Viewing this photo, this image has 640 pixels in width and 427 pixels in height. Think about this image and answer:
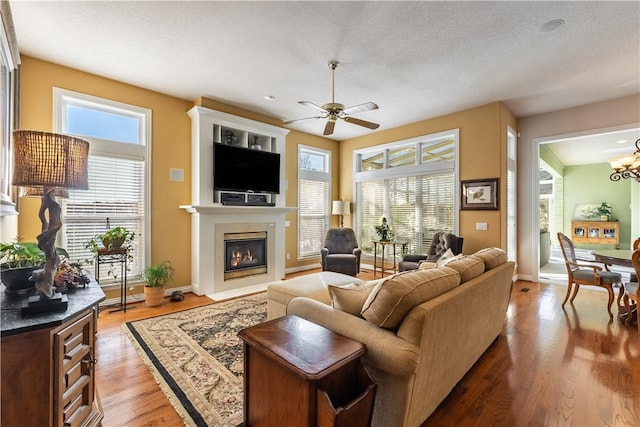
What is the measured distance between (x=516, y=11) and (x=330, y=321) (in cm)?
298

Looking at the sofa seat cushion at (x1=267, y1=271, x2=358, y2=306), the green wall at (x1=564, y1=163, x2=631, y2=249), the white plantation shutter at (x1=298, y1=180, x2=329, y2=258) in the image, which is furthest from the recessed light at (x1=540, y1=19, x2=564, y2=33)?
the green wall at (x1=564, y1=163, x2=631, y2=249)

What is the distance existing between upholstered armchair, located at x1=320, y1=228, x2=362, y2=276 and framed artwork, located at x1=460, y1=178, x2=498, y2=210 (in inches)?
79.9

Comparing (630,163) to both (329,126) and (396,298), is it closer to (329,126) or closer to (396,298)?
(329,126)

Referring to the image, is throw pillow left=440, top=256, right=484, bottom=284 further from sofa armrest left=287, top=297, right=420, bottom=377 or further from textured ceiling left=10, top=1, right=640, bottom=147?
textured ceiling left=10, top=1, right=640, bottom=147

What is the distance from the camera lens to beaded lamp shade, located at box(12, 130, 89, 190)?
1338 millimetres

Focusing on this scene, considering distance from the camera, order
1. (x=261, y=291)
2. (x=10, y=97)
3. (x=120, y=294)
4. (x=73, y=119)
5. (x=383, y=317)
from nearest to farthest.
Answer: (x=383, y=317) < (x=10, y=97) < (x=73, y=119) < (x=120, y=294) < (x=261, y=291)

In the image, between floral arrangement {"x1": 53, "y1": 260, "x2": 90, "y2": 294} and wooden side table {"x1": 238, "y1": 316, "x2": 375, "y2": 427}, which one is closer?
wooden side table {"x1": 238, "y1": 316, "x2": 375, "y2": 427}

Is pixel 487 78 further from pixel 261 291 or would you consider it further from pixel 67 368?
pixel 67 368

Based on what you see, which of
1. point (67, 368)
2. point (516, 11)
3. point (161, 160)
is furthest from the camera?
point (161, 160)

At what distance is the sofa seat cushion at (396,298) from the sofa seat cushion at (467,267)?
0.47 metres

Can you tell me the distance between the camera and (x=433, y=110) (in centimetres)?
480

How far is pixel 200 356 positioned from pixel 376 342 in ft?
5.83

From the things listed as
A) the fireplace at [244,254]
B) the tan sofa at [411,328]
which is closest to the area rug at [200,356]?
the tan sofa at [411,328]

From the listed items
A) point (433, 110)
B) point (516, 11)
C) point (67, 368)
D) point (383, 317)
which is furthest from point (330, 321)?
point (433, 110)
